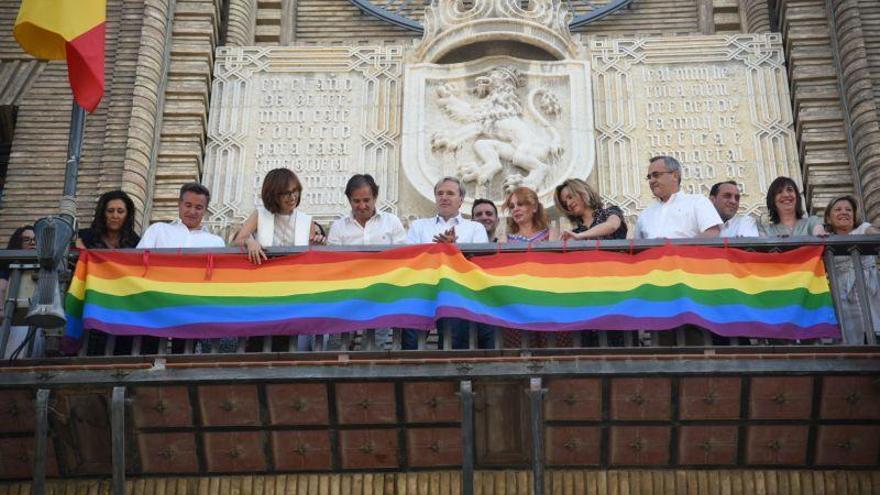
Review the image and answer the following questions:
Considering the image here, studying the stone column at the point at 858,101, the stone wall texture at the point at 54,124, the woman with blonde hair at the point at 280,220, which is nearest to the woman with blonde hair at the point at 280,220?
the woman with blonde hair at the point at 280,220

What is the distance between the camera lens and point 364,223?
41.4 feet

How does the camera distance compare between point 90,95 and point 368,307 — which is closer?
point 368,307

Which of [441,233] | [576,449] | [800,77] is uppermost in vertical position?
[800,77]

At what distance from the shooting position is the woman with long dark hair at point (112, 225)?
1241 centimetres

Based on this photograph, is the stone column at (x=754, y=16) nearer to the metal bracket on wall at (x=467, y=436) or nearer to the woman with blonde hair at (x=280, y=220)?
the woman with blonde hair at (x=280, y=220)

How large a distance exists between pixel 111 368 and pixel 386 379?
76.5 inches

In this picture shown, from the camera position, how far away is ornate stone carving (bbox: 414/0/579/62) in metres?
16.6

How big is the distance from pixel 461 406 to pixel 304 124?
5.98m

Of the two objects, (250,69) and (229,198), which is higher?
(250,69)

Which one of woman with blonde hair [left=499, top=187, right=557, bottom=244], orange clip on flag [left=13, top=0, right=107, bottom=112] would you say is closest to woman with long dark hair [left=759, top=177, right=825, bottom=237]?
woman with blonde hair [left=499, top=187, right=557, bottom=244]

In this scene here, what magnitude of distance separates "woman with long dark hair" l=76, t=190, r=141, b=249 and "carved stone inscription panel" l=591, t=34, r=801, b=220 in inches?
207

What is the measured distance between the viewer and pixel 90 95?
43.5 feet

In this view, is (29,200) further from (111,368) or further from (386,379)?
(386,379)

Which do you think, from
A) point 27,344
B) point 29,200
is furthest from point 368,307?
point 29,200
